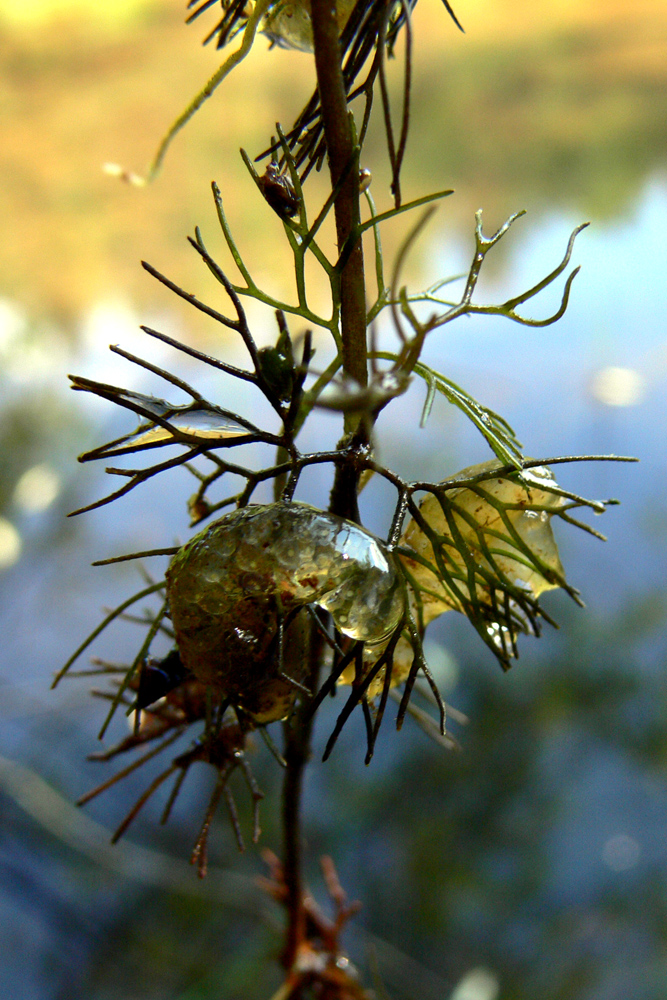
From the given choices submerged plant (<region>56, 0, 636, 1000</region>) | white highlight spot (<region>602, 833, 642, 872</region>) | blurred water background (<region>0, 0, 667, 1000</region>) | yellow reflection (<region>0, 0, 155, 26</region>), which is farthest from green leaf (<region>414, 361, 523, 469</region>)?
yellow reflection (<region>0, 0, 155, 26</region>)

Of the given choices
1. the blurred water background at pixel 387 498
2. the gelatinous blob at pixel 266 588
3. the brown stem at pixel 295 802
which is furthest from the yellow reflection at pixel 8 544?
the gelatinous blob at pixel 266 588

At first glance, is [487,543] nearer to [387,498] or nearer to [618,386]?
[387,498]

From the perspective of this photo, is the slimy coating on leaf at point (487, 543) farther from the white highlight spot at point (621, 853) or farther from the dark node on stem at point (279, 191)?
the white highlight spot at point (621, 853)

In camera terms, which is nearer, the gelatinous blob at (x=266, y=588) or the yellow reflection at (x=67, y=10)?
the gelatinous blob at (x=266, y=588)

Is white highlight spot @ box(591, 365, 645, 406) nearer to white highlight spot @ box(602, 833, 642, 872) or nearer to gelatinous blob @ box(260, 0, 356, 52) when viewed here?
white highlight spot @ box(602, 833, 642, 872)

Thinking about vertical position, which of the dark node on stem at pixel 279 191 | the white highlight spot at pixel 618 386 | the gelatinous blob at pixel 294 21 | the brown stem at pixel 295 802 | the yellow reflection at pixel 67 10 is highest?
the yellow reflection at pixel 67 10

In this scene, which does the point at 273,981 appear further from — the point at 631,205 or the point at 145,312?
the point at 631,205
